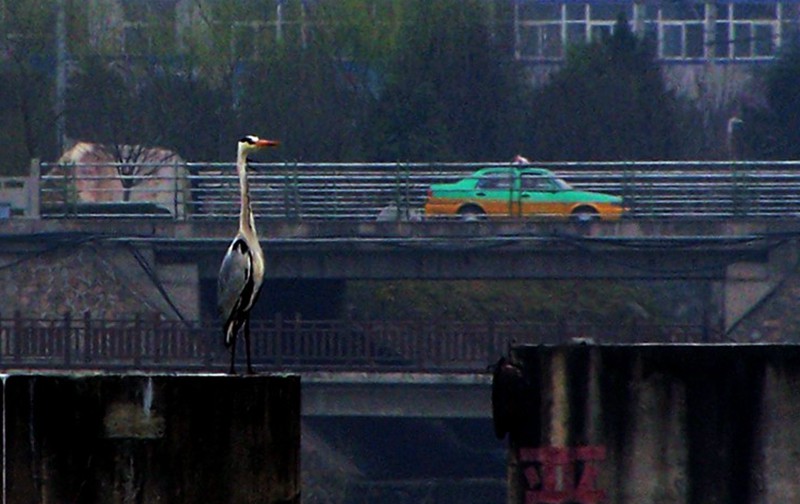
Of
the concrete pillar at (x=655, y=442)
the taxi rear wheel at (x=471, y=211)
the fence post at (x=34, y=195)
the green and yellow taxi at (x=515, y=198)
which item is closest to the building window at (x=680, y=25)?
the green and yellow taxi at (x=515, y=198)

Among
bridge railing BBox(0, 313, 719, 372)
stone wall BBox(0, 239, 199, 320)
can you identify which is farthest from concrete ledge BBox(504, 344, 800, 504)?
stone wall BBox(0, 239, 199, 320)

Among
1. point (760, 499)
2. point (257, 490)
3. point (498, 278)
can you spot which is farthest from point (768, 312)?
point (257, 490)

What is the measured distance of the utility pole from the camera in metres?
49.1

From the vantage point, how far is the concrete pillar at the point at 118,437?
9211 millimetres

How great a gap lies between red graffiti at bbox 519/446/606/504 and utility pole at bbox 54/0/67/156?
36.4 meters

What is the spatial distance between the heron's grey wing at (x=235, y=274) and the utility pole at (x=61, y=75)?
37.5 m

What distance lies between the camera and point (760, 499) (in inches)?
480

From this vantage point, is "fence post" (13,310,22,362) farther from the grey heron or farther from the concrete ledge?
the grey heron

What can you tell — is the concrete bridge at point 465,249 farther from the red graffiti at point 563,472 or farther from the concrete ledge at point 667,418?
the concrete ledge at point 667,418

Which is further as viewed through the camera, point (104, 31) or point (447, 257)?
point (104, 31)

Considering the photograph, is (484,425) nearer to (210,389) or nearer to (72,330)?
(72,330)

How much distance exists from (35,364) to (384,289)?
49.9ft

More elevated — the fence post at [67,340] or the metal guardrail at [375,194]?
the metal guardrail at [375,194]

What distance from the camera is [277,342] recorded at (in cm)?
3350
